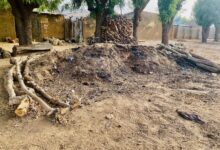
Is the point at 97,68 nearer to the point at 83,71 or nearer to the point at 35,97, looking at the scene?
the point at 83,71

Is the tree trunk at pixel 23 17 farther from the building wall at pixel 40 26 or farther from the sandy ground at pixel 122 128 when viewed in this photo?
A: the building wall at pixel 40 26

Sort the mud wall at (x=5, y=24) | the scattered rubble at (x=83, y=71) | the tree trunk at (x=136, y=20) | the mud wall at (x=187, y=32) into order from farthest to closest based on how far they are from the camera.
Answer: the mud wall at (x=187, y=32)
the mud wall at (x=5, y=24)
the tree trunk at (x=136, y=20)
the scattered rubble at (x=83, y=71)

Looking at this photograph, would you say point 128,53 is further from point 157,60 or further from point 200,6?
point 200,6

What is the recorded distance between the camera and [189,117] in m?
4.47

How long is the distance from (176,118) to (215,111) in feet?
2.89

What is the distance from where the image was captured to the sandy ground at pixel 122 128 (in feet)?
11.9

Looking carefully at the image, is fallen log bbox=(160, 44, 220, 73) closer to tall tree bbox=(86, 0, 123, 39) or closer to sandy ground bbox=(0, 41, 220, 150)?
sandy ground bbox=(0, 41, 220, 150)

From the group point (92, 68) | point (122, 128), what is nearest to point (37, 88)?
point (92, 68)

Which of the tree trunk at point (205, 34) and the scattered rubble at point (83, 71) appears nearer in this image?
the scattered rubble at point (83, 71)

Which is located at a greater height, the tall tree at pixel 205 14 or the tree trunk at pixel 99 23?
the tall tree at pixel 205 14

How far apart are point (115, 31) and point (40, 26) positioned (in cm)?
613

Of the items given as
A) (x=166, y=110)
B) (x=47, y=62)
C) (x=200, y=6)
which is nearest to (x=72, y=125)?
(x=166, y=110)

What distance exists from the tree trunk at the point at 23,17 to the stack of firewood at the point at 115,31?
465 cm

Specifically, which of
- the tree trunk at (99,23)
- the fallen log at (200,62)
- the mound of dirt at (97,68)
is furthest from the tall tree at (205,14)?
the mound of dirt at (97,68)
